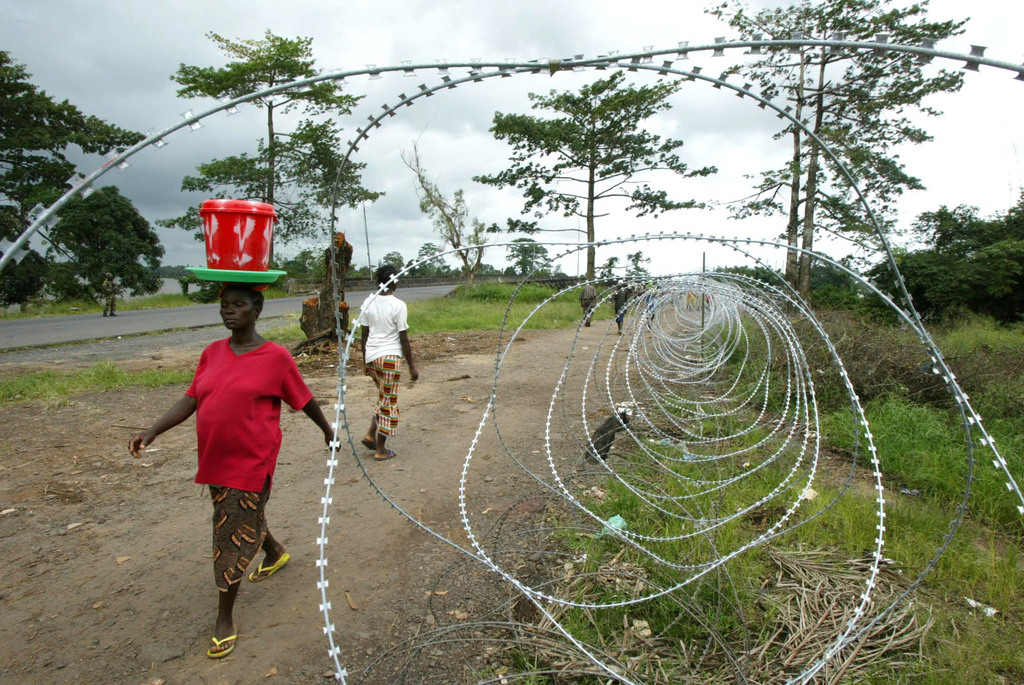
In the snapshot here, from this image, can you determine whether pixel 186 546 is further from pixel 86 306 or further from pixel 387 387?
pixel 86 306

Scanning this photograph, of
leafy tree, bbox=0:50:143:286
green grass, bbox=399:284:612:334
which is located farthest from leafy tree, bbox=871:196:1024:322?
leafy tree, bbox=0:50:143:286

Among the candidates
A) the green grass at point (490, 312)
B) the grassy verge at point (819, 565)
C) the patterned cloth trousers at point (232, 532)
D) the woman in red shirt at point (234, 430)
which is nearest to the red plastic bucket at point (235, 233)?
the woman in red shirt at point (234, 430)

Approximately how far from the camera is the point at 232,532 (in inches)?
106

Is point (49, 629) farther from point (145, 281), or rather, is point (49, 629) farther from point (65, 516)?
point (145, 281)

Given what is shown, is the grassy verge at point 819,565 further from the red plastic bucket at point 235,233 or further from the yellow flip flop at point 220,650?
the red plastic bucket at point 235,233

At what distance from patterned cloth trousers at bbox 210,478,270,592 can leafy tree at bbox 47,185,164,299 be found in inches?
1019

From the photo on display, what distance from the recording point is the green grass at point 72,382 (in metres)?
7.12

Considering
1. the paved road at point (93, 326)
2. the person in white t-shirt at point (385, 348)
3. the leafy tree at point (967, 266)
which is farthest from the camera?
the leafy tree at point (967, 266)

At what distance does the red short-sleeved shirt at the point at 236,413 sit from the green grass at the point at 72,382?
18.0ft

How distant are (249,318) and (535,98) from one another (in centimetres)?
2283

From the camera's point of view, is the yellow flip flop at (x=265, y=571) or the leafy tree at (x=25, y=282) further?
the leafy tree at (x=25, y=282)

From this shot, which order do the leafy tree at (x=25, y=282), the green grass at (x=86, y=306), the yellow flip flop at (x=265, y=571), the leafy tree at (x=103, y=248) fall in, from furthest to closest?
1. the leafy tree at (x=103, y=248)
2. the leafy tree at (x=25, y=282)
3. the green grass at (x=86, y=306)
4. the yellow flip flop at (x=265, y=571)

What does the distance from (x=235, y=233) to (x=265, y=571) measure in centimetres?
182

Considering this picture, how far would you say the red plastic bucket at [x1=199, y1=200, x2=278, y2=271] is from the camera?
2434mm
